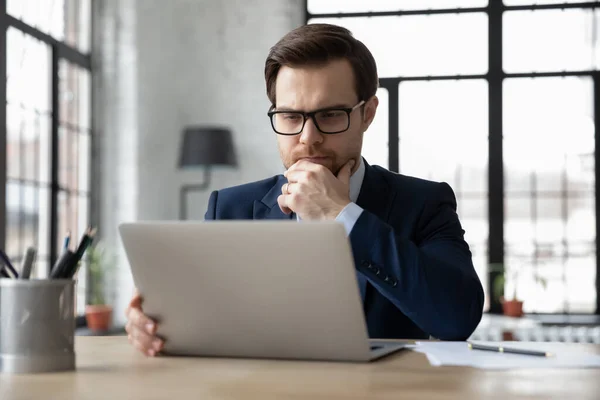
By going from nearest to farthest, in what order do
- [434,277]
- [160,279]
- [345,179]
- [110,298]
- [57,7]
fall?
[160,279] → [434,277] → [345,179] → [57,7] → [110,298]

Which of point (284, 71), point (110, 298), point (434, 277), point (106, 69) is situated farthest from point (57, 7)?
point (434, 277)

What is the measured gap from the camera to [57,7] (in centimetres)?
577

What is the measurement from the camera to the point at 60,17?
5797 millimetres

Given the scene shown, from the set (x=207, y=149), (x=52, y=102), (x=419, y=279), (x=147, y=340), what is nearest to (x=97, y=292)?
(x=207, y=149)

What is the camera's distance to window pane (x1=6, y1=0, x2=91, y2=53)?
5191mm

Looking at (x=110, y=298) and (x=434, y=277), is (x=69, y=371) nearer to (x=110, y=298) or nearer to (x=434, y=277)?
(x=434, y=277)

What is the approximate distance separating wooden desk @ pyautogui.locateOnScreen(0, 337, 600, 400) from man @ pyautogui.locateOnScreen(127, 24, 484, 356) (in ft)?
1.14

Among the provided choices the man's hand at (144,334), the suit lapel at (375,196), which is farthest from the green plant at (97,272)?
the man's hand at (144,334)

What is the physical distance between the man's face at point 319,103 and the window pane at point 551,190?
4.64m

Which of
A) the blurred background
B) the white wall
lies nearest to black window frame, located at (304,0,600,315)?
the blurred background

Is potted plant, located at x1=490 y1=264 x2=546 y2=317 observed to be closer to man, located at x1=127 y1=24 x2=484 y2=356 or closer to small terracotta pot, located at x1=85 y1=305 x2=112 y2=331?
small terracotta pot, located at x1=85 y1=305 x2=112 y2=331

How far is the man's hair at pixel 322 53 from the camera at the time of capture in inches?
77.8

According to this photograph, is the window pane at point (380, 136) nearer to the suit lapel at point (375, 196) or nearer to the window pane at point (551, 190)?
the window pane at point (551, 190)

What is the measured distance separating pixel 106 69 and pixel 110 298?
1.71 m
